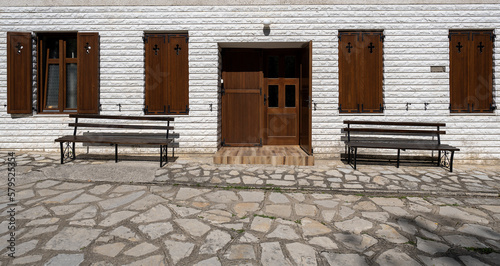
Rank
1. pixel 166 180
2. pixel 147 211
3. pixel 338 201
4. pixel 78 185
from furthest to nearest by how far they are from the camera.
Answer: pixel 166 180 → pixel 78 185 → pixel 338 201 → pixel 147 211

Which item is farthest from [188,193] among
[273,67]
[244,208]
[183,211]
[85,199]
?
[273,67]

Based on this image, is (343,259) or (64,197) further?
(64,197)

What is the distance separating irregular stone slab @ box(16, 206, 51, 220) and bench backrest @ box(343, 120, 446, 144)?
5.33 metres

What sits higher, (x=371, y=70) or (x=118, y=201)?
(x=371, y=70)

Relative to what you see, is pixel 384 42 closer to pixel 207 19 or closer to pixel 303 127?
pixel 303 127

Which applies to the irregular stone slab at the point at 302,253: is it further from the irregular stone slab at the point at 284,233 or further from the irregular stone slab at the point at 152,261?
the irregular stone slab at the point at 152,261

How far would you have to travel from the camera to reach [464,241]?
2676 millimetres

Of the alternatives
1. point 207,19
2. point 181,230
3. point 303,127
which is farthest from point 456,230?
point 207,19

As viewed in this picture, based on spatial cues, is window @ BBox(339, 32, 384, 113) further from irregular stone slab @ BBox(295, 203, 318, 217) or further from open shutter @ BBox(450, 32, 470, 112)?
irregular stone slab @ BBox(295, 203, 318, 217)

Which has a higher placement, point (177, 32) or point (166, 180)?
point (177, 32)

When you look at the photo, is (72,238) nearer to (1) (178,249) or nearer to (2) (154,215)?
(2) (154,215)

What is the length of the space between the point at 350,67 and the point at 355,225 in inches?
170

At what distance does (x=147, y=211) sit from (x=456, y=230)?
332 centimetres

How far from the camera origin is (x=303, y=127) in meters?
6.96
